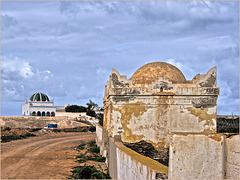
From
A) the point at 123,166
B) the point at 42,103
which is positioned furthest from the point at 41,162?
the point at 42,103

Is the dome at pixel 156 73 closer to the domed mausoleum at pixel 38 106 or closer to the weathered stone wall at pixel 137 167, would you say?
the weathered stone wall at pixel 137 167

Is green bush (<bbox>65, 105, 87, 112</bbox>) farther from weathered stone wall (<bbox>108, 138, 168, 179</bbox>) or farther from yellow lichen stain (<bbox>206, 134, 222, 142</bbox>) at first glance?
yellow lichen stain (<bbox>206, 134, 222, 142</bbox>)

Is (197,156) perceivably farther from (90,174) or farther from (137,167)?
(90,174)

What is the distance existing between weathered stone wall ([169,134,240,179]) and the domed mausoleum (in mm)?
77554

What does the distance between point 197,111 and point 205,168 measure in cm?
933

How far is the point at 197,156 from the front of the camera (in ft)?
17.4

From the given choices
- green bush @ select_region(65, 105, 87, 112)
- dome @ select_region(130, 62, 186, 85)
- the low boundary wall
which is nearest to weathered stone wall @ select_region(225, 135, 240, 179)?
the low boundary wall

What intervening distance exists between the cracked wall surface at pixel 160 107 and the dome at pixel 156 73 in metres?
0.51

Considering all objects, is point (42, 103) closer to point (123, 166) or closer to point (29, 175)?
point (29, 175)

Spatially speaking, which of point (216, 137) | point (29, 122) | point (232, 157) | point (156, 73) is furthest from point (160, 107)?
point (29, 122)

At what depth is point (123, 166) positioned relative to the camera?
31.2 feet

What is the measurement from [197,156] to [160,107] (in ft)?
29.3

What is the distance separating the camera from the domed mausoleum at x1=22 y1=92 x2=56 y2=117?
7919cm

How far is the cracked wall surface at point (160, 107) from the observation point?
555 inches
